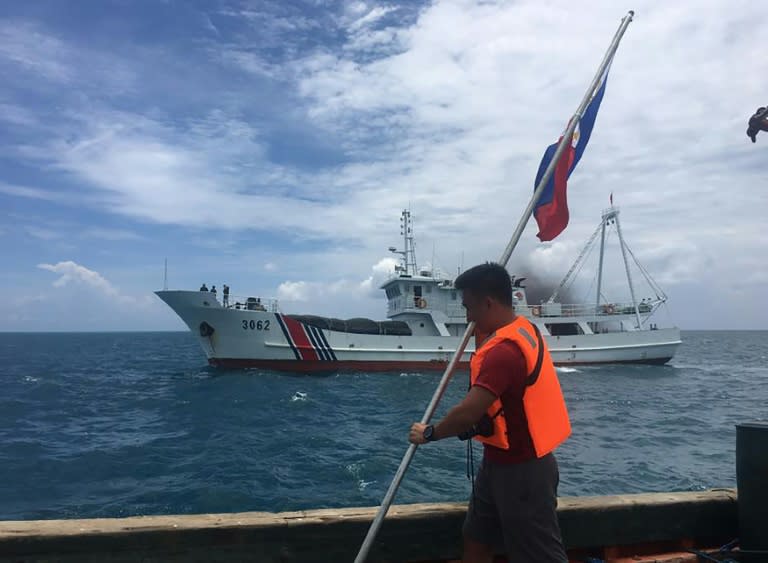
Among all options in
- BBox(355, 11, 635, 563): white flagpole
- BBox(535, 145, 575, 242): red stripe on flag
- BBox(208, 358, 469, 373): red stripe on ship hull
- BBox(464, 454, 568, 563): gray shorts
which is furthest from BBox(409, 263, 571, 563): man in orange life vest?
BBox(208, 358, 469, 373): red stripe on ship hull

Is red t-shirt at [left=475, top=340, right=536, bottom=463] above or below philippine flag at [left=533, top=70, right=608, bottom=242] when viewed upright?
below

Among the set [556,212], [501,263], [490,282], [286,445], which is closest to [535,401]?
[490,282]

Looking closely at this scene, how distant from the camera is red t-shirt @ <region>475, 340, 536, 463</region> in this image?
204 cm

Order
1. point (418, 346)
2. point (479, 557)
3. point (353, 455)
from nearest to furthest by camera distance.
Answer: point (479, 557) < point (353, 455) < point (418, 346)

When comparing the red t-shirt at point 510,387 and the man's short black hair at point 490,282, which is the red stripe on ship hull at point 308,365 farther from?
the red t-shirt at point 510,387

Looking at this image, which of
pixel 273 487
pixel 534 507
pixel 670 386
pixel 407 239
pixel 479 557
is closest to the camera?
pixel 534 507

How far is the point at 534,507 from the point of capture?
208 cm

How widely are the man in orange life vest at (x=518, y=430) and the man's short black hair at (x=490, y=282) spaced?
2.3 inches

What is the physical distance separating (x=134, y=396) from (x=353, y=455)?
38.6ft

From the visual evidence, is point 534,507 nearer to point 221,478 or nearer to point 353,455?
→ point 221,478

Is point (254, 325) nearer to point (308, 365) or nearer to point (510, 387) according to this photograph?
point (308, 365)

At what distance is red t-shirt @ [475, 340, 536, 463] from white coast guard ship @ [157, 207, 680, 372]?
21085mm

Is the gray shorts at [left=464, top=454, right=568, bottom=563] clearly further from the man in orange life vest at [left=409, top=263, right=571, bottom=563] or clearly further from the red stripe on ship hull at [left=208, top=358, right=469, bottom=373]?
the red stripe on ship hull at [left=208, top=358, right=469, bottom=373]

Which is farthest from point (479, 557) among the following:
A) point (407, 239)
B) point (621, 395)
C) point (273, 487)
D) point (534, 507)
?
point (407, 239)
